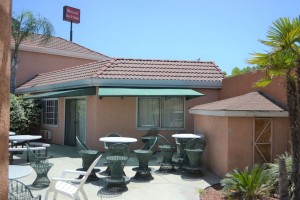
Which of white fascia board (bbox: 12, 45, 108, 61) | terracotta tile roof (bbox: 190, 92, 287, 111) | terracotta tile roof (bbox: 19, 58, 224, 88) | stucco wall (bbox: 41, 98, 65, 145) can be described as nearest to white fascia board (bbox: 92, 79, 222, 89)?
terracotta tile roof (bbox: 19, 58, 224, 88)

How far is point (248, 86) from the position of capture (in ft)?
46.8

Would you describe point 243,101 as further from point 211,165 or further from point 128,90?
point 128,90

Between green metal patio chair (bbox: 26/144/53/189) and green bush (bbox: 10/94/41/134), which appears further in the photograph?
green bush (bbox: 10/94/41/134)

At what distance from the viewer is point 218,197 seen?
8.88 meters

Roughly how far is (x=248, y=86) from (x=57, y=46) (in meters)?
20.2

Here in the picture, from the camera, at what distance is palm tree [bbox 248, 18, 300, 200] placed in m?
7.02

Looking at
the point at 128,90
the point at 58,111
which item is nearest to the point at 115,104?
the point at 128,90

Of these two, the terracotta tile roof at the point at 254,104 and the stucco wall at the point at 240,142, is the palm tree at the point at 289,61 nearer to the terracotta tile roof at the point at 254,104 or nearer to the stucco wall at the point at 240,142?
the terracotta tile roof at the point at 254,104

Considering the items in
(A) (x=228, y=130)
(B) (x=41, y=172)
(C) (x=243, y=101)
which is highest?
(C) (x=243, y=101)

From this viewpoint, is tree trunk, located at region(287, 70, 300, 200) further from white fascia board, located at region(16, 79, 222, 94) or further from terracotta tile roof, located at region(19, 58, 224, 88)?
terracotta tile roof, located at region(19, 58, 224, 88)

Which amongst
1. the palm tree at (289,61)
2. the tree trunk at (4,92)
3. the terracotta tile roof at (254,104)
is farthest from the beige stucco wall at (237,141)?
the tree trunk at (4,92)

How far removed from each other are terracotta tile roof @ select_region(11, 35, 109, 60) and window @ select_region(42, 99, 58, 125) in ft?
21.0

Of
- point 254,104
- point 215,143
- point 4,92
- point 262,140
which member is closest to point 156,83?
point 215,143

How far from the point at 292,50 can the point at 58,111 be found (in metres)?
16.2
